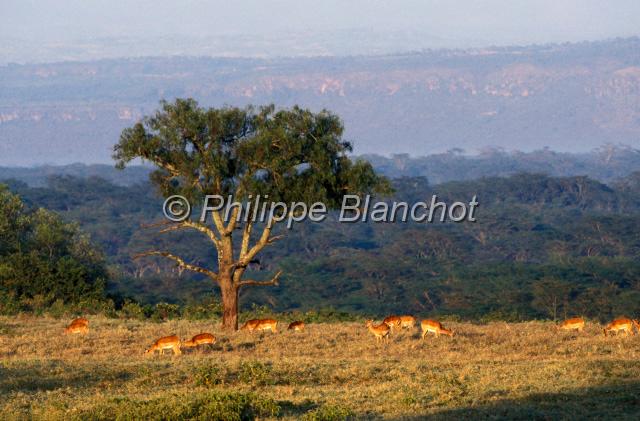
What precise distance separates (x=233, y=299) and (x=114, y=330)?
2981 millimetres

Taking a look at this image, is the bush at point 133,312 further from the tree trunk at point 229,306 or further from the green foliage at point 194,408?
the green foliage at point 194,408

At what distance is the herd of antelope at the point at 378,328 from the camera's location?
23.0 metres

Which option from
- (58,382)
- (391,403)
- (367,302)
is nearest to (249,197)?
(58,382)

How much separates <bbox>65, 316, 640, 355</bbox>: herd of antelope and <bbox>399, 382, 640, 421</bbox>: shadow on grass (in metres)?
7.66

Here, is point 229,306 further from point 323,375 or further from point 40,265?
point 40,265

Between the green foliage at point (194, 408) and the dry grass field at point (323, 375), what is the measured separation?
0.02 m

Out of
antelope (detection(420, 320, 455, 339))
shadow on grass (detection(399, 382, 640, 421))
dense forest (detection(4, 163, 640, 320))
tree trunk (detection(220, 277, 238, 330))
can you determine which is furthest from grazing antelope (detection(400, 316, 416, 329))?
shadow on grass (detection(399, 382, 640, 421))

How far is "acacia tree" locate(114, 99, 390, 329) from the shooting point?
26.4 meters

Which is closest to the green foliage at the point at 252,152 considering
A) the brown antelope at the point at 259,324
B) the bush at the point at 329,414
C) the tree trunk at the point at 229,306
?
the tree trunk at the point at 229,306

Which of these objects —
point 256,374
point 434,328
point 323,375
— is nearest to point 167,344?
point 256,374

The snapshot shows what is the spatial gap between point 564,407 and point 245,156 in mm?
12461

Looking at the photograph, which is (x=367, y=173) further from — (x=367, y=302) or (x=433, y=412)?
(x=367, y=302)

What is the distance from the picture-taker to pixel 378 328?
24625 millimetres

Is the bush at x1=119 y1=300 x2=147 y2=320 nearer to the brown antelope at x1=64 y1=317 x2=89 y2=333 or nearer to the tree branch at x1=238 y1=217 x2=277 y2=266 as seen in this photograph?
the brown antelope at x1=64 y1=317 x2=89 y2=333
